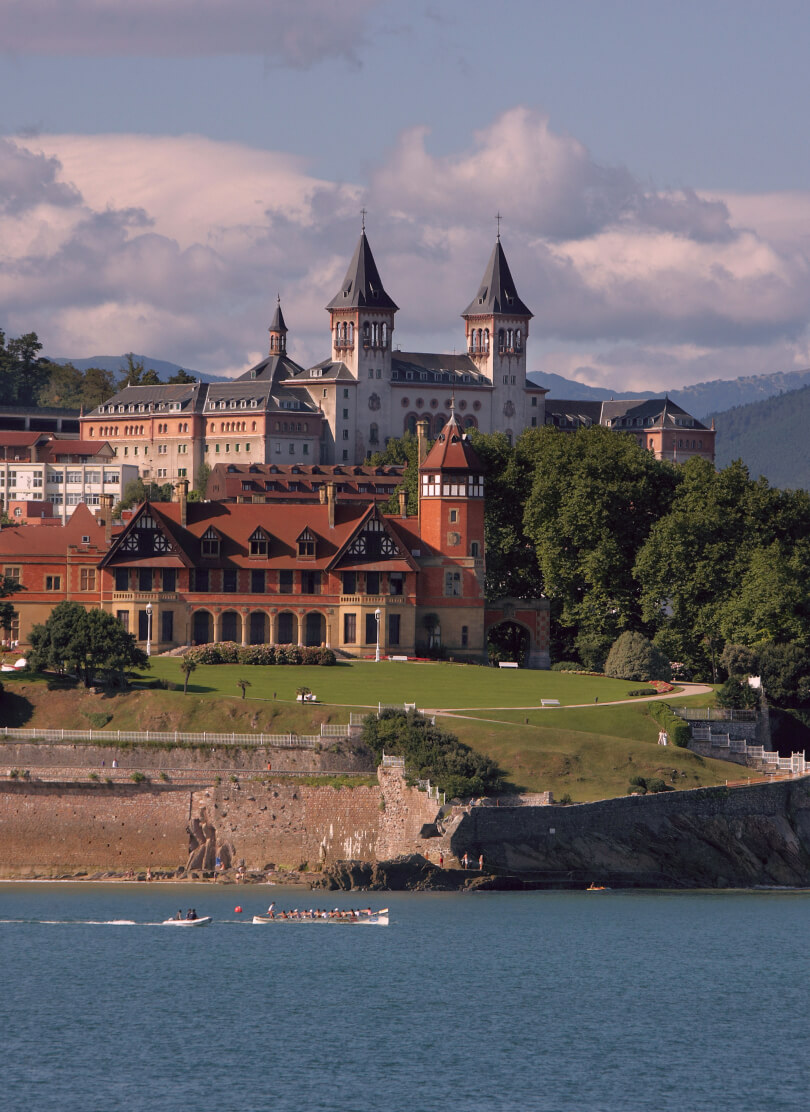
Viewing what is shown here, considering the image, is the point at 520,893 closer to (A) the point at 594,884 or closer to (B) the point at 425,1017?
(A) the point at 594,884

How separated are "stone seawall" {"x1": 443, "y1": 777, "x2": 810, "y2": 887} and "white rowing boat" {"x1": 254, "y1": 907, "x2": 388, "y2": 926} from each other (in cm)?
746

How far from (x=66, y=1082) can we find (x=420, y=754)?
3081 centimetres

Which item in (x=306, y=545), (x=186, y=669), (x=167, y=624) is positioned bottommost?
(x=186, y=669)

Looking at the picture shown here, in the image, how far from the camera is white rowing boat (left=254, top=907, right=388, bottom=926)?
237ft

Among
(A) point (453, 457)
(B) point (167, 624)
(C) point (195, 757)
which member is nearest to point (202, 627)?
(B) point (167, 624)

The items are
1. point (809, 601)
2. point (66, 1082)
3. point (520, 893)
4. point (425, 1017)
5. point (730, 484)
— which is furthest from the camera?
point (730, 484)

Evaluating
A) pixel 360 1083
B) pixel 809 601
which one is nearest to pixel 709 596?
pixel 809 601

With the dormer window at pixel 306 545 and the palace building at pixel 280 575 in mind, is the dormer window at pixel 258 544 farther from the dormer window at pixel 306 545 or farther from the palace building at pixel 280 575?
the dormer window at pixel 306 545

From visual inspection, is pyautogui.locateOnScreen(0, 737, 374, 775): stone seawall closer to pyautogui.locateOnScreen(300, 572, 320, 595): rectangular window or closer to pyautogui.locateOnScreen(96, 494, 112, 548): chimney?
pyautogui.locateOnScreen(300, 572, 320, 595): rectangular window

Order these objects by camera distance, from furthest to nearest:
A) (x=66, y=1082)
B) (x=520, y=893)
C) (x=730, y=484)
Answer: (x=730, y=484), (x=520, y=893), (x=66, y=1082)

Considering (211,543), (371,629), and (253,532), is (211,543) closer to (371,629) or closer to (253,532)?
(253,532)

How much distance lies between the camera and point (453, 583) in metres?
112

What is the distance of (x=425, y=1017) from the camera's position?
200 feet

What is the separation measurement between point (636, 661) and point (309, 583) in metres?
18.2
